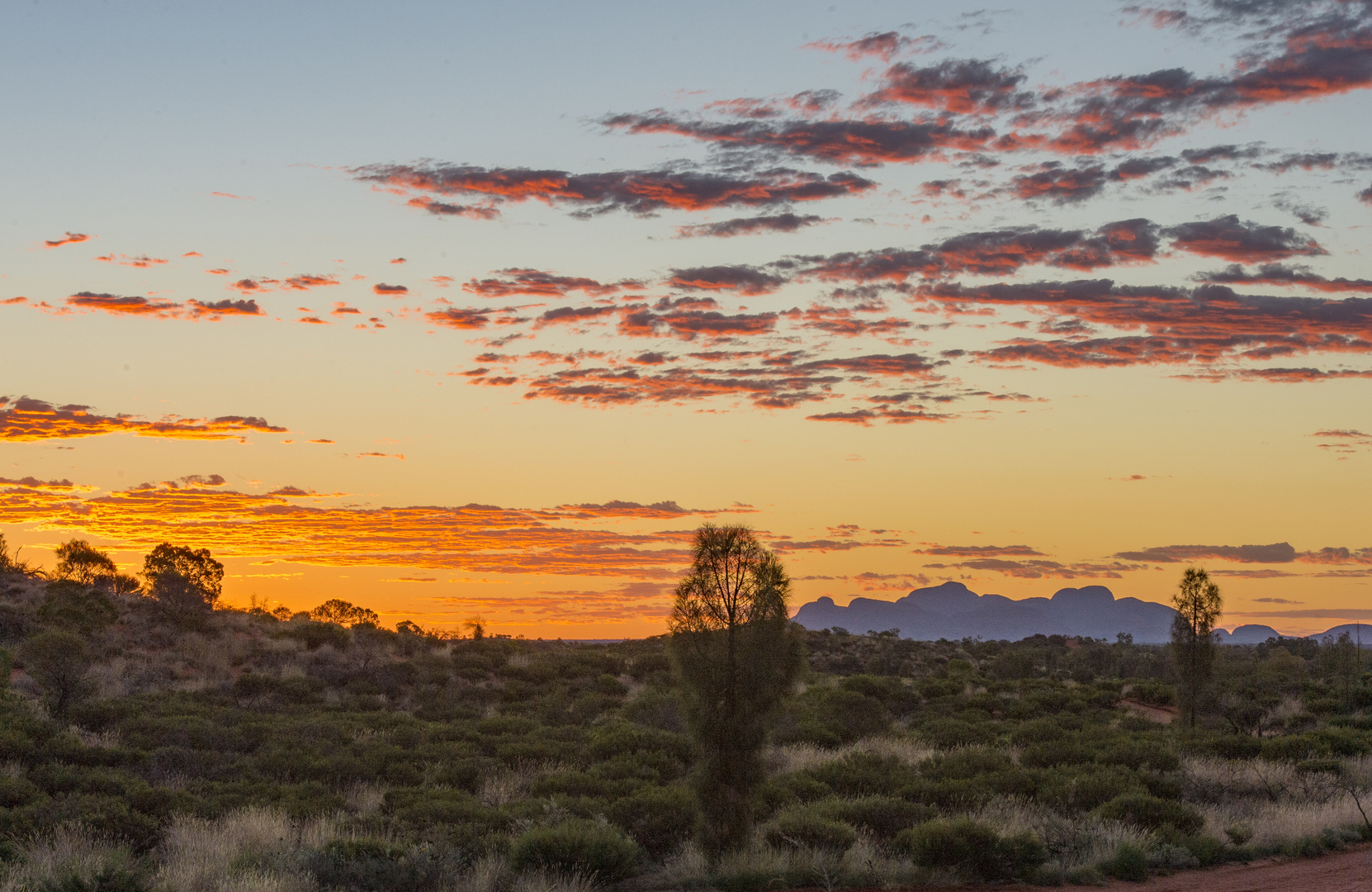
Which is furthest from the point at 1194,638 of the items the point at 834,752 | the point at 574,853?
the point at 574,853

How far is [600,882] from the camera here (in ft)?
40.1

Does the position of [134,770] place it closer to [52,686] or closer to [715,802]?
[52,686]

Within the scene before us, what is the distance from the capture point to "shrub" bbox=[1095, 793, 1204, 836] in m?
15.0

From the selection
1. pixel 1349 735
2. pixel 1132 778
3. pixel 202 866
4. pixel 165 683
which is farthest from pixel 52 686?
pixel 1349 735

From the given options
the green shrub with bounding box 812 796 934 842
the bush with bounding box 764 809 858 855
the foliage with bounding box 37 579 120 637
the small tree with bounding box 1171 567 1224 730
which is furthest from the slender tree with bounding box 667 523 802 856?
A: the foliage with bounding box 37 579 120 637

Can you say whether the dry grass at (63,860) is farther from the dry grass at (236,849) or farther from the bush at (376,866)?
the bush at (376,866)

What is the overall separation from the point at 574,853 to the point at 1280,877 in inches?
357

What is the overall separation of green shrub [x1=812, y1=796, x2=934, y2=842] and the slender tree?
2.89 meters

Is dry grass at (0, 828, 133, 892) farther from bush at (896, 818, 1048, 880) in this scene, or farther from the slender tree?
bush at (896, 818, 1048, 880)

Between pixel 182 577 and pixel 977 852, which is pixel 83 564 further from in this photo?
pixel 977 852

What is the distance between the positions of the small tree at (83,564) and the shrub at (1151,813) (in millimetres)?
37816

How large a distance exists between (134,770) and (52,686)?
669 centimetres

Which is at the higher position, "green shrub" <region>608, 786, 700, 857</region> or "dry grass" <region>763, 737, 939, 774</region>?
"green shrub" <region>608, 786, 700, 857</region>

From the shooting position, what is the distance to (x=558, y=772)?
731 inches
